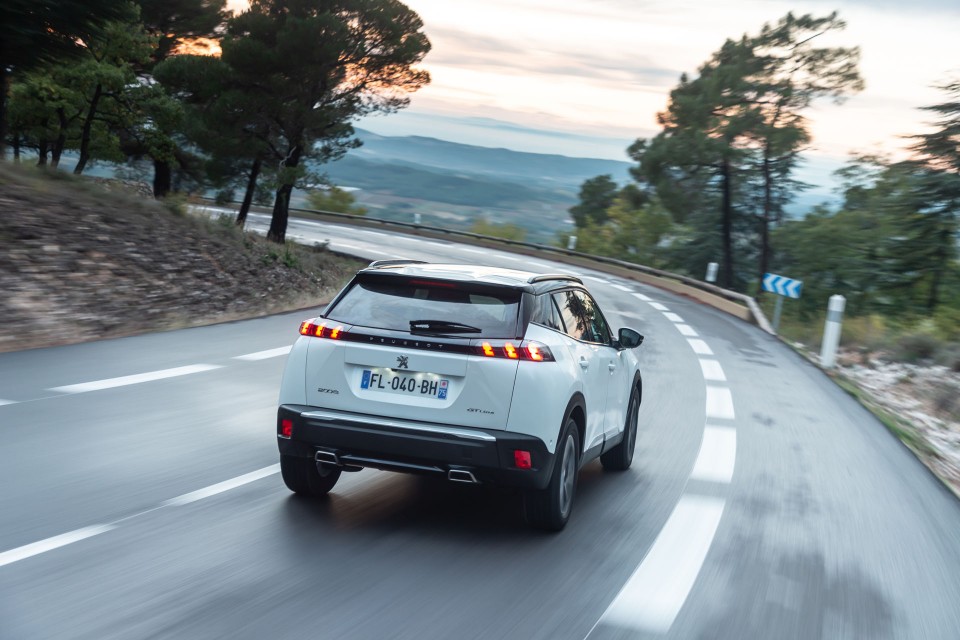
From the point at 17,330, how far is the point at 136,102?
26.6 meters

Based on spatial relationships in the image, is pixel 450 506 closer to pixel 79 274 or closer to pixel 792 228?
pixel 79 274

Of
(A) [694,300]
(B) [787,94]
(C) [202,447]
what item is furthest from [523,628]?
(B) [787,94]

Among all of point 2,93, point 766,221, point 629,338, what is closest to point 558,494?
point 629,338

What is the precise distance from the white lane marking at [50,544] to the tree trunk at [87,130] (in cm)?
3298

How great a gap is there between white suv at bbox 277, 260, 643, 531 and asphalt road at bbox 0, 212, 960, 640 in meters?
0.45

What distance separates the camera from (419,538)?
18.5 feet

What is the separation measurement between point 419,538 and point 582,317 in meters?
1.95

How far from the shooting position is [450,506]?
6.40 metres

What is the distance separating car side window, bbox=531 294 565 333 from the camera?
19.2 feet

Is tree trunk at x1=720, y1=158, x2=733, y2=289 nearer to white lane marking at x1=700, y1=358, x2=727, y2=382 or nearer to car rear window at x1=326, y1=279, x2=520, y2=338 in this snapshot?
white lane marking at x1=700, y1=358, x2=727, y2=382

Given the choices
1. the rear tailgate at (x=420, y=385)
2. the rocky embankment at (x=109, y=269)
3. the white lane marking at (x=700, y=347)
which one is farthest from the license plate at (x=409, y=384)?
the white lane marking at (x=700, y=347)

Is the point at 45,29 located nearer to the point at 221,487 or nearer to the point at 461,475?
the point at 221,487

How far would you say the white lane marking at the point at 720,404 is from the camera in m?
11.0

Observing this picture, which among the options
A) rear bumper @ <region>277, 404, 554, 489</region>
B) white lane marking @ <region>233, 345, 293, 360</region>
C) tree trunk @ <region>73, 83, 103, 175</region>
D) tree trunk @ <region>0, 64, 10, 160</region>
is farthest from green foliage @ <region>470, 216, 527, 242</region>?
rear bumper @ <region>277, 404, 554, 489</region>
